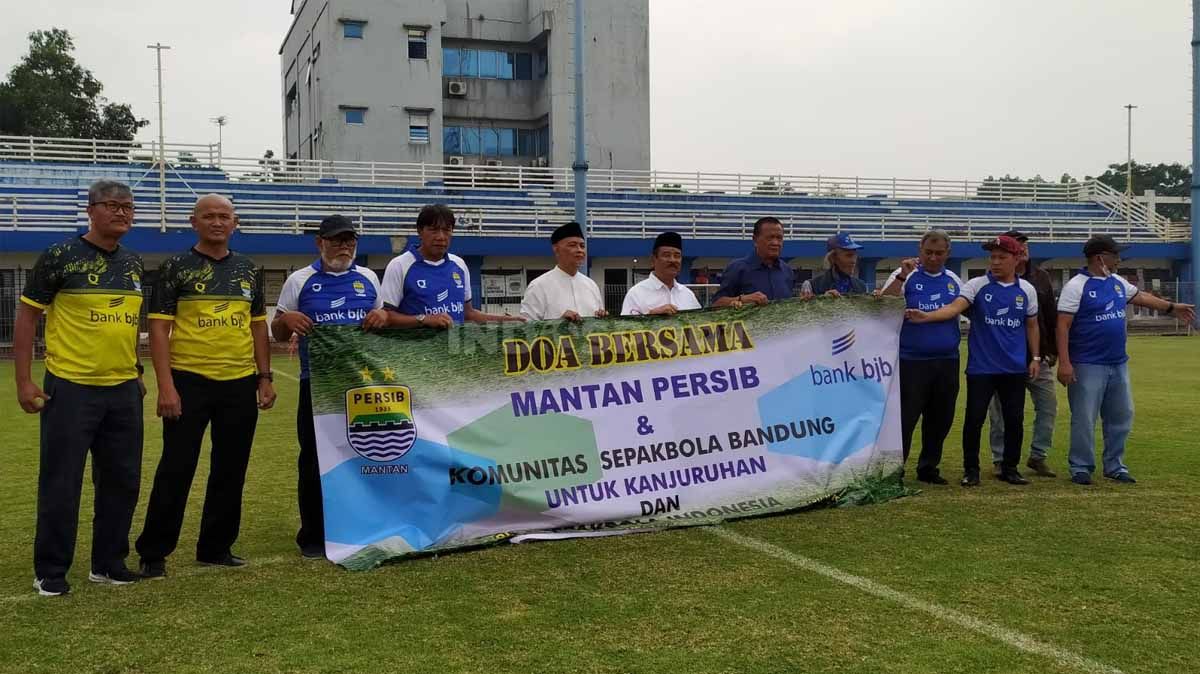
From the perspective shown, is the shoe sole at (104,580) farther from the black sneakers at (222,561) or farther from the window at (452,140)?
the window at (452,140)

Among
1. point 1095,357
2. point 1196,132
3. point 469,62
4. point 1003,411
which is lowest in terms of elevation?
point 1003,411

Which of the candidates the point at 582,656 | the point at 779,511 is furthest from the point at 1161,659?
the point at 779,511

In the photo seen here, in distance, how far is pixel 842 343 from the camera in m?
6.62

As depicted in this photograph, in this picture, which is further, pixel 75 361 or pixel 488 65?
pixel 488 65

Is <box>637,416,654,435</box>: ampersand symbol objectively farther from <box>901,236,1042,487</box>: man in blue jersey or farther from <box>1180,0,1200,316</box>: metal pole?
<box>1180,0,1200,316</box>: metal pole

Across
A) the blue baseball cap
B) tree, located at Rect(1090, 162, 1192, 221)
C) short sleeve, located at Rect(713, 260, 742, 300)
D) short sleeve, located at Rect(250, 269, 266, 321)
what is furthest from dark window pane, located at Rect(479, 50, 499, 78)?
tree, located at Rect(1090, 162, 1192, 221)

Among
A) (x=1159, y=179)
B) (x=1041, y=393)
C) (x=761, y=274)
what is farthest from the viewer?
(x=1159, y=179)

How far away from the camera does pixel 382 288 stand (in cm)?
564

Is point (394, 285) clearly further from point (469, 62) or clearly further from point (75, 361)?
point (469, 62)

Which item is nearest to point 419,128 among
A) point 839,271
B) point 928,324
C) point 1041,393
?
point 839,271

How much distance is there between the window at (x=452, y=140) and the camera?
147 ft

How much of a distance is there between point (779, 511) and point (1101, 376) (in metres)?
2.78

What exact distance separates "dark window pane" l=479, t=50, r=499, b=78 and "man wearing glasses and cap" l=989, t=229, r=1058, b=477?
39.4 meters

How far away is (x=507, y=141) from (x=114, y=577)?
42.1 meters
